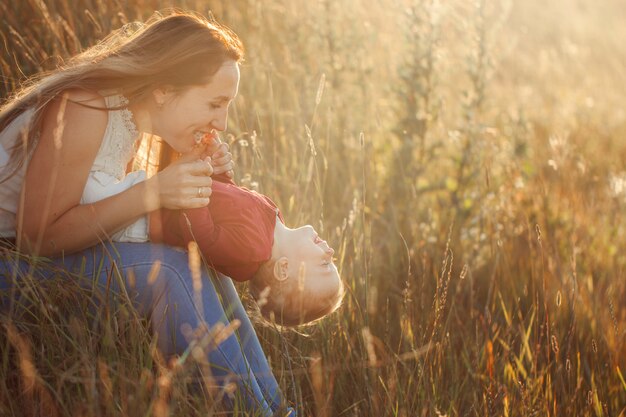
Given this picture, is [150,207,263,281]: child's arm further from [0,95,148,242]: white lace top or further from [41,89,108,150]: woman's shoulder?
[41,89,108,150]: woman's shoulder

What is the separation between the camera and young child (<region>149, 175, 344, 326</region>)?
2148 mm

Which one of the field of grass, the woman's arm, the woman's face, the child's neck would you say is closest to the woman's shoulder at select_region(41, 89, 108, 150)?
the woman's arm

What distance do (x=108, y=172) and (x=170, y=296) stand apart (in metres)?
0.45

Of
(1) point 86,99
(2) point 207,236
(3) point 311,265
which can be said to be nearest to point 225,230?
(2) point 207,236

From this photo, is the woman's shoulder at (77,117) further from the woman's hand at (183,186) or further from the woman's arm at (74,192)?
the woman's hand at (183,186)

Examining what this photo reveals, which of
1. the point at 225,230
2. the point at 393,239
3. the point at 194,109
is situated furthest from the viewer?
the point at 393,239

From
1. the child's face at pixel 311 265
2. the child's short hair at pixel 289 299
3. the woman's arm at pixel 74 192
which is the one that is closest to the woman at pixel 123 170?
the woman's arm at pixel 74 192

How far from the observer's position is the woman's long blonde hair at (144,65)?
2.14 meters

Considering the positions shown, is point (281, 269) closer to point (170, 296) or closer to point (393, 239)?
point (170, 296)

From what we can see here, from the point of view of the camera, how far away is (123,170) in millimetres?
2285

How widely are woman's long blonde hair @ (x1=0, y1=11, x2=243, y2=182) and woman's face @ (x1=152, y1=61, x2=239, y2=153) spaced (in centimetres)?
3

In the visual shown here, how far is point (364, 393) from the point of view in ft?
7.47

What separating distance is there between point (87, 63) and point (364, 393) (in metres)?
1.29

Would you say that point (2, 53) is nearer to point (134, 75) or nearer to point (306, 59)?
point (134, 75)
